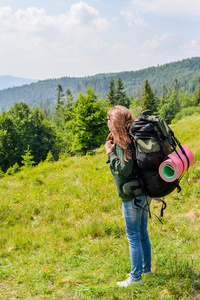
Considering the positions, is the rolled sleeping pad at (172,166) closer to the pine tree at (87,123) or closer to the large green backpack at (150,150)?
the large green backpack at (150,150)

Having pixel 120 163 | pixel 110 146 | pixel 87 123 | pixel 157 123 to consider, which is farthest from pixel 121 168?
pixel 87 123

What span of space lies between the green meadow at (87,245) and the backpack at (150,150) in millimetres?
1105

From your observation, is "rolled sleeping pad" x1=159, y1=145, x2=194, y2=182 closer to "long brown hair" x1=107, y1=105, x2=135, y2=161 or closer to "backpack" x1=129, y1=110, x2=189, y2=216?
"backpack" x1=129, y1=110, x2=189, y2=216

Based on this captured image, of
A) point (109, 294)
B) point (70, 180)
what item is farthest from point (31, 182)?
point (109, 294)

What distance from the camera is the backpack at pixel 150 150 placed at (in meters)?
2.41

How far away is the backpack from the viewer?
241cm

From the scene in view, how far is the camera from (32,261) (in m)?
3.71

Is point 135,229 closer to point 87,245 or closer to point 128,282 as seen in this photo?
point 128,282

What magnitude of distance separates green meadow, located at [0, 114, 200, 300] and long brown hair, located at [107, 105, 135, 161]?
169cm

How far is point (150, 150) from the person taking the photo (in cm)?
239

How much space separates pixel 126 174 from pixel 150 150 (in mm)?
370

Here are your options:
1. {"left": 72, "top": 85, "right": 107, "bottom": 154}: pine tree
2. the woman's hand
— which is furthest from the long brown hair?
{"left": 72, "top": 85, "right": 107, "bottom": 154}: pine tree

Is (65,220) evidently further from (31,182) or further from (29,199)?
(31,182)

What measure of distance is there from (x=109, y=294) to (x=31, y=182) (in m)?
6.04
